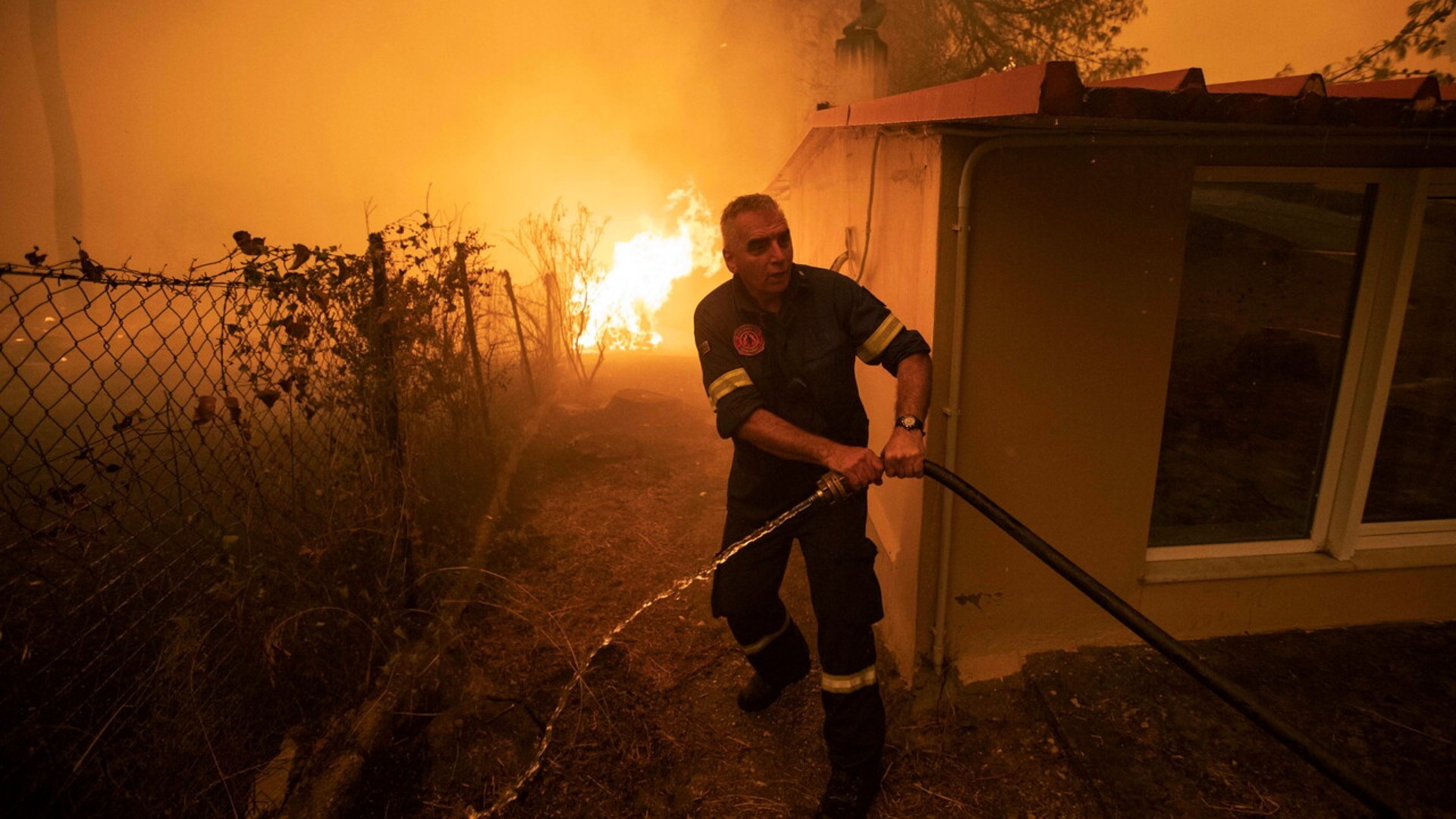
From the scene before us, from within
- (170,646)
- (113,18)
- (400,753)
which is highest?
(113,18)

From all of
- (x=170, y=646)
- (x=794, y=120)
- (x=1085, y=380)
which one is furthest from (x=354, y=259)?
(x=794, y=120)

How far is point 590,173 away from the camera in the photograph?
2830cm

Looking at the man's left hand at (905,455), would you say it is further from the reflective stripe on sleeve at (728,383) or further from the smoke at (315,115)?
the smoke at (315,115)

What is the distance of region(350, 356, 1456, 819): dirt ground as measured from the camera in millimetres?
3150

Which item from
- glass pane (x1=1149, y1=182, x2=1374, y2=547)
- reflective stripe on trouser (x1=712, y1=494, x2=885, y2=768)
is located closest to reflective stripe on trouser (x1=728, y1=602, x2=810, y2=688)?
reflective stripe on trouser (x1=712, y1=494, x2=885, y2=768)

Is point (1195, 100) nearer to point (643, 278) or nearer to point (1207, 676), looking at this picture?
point (1207, 676)

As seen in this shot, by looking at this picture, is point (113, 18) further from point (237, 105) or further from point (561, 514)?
point (561, 514)

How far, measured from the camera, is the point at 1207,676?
2.24 meters

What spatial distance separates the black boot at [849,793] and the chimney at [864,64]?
24.1 ft

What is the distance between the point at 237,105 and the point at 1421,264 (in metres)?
42.3

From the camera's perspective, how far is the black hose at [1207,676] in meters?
2.04

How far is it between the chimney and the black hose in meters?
6.99

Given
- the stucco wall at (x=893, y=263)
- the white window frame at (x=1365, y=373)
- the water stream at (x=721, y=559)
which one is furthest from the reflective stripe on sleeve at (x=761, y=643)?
the white window frame at (x=1365, y=373)

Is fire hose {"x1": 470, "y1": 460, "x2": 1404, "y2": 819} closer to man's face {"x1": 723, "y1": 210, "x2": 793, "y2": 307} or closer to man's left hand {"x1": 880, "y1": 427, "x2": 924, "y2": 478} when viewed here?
man's left hand {"x1": 880, "y1": 427, "x2": 924, "y2": 478}
